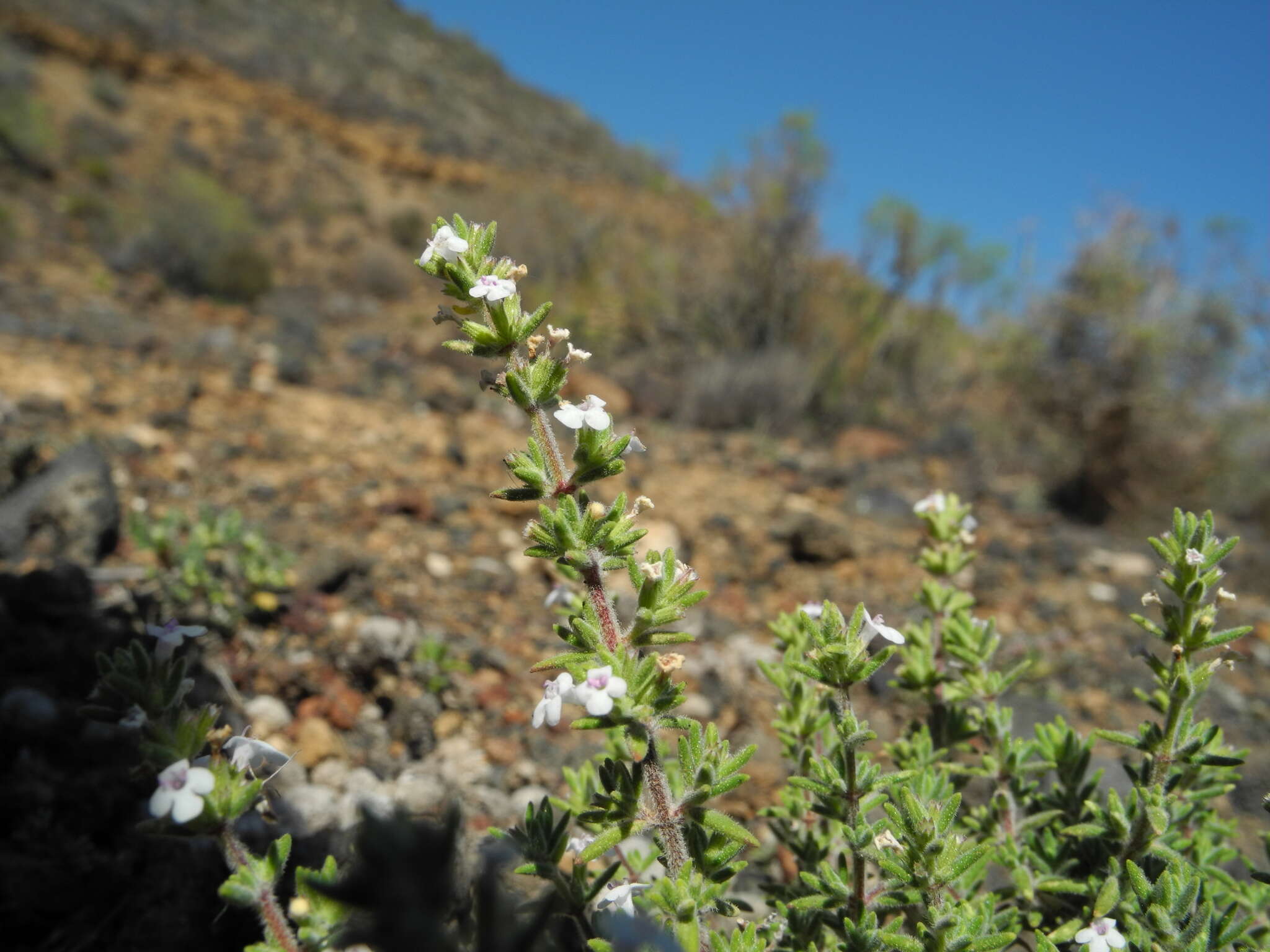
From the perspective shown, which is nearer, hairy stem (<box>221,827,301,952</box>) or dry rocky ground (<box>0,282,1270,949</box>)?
hairy stem (<box>221,827,301,952</box>)

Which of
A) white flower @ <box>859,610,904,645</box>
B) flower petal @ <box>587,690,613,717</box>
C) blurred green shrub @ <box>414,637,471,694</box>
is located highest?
white flower @ <box>859,610,904,645</box>

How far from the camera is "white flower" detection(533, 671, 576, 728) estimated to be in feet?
4.77

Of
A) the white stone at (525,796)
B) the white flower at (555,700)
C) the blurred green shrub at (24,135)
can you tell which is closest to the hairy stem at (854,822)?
the white flower at (555,700)

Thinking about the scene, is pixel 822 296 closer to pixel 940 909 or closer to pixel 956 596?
pixel 956 596

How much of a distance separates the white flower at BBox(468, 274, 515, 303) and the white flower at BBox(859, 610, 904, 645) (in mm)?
1032

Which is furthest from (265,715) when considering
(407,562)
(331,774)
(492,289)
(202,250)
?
(202,250)

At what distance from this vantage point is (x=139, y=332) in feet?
26.9

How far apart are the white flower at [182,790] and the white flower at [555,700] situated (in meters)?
0.56

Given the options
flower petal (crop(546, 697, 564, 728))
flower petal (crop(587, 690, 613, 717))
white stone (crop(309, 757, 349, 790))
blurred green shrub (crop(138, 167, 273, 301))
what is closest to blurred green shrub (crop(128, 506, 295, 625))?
white stone (crop(309, 757, 349, 790))

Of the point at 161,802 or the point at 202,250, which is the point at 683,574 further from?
the point at 202,250

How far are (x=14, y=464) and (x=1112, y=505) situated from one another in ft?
31.4

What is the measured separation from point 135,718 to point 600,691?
35.5 inches

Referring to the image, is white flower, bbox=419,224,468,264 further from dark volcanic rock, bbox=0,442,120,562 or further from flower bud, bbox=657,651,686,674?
dark volcanic rock, bbox=0,442,120,562

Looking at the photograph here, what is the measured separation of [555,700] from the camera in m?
1.49
